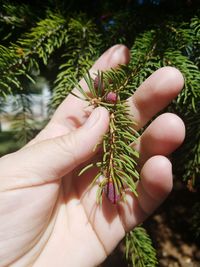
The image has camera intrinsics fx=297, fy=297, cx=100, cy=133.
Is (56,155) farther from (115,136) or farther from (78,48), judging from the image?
(78,48)

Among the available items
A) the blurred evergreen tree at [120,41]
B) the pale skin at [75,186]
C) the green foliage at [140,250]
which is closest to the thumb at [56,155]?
the pale skin at [75,186]

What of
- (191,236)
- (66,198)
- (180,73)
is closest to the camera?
(180,73)

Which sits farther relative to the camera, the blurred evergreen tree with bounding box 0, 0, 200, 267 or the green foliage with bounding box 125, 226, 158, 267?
the green foliage with bounding box 125, 226, 158, 267

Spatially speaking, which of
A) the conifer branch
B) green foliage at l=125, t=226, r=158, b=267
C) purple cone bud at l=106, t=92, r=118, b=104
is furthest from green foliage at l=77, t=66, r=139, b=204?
green foliage at l=125, t=226, r=158, b=267

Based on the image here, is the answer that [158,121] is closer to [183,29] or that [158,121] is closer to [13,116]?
[183,29]

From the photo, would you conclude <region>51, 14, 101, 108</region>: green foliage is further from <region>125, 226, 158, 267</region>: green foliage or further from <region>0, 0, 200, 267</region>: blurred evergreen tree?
<region>125, 226, 158, 267</region>: green foliage

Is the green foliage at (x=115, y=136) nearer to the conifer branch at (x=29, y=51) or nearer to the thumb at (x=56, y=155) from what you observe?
the thumb at (x=56, y=155)

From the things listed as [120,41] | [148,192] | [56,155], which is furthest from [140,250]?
[120,41]

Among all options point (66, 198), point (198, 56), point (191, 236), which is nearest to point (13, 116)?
point (66, 198)
